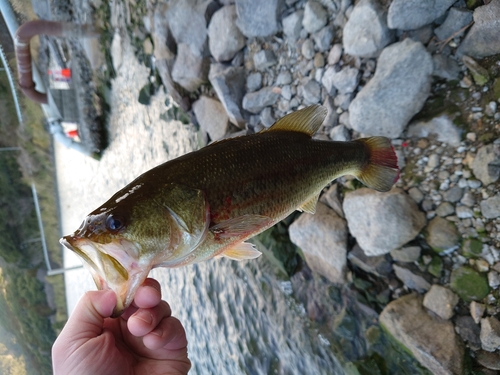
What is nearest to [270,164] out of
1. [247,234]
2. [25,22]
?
[247,234]

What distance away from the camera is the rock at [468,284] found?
1.97 m

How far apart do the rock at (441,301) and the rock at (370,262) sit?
299 mm

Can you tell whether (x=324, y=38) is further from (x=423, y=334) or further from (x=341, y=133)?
(x=423, y=334)

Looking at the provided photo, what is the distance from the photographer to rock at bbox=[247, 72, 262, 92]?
118 inches

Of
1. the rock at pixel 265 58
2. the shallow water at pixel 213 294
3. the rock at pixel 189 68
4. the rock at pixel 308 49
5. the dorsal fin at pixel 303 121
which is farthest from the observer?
the rock at pixel 189 68

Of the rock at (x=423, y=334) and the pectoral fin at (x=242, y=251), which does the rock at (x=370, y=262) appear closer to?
the rock at (x=423, y=334)

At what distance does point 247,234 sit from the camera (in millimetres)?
1234

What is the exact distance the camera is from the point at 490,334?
75.4 inches

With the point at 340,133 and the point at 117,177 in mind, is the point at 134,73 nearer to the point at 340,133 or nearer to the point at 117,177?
the point at 117,177

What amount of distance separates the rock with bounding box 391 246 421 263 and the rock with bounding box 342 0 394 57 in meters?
1.31

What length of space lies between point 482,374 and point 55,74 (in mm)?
6187

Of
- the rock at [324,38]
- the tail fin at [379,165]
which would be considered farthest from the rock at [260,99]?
the tail fin at [379,165]

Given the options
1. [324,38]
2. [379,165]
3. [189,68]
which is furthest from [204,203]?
[189,68]

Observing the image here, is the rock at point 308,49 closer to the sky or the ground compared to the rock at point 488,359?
closer to the sky
